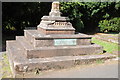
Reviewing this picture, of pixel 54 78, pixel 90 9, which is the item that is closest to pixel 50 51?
pixel 54 78

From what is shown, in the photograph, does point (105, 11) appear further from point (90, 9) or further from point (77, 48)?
point (77, 48)

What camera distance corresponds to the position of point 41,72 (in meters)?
4.79

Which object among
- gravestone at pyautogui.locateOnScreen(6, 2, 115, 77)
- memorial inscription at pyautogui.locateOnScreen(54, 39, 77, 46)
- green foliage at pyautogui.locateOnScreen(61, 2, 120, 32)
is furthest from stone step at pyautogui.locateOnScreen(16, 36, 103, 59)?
green foliage at pyautogui.locateOnScreen(61, 2, 120, 32)

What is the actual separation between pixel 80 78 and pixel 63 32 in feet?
8.06

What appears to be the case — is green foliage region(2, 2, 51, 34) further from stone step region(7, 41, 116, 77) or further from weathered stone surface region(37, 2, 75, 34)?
stone step region(7, 41, 116, 77)

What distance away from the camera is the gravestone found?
475 cm

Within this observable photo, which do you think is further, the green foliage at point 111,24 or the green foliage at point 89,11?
the green foliage at point 111,24

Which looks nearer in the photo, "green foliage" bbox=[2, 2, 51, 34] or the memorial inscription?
the memorial inscription

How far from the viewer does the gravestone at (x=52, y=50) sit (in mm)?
4754

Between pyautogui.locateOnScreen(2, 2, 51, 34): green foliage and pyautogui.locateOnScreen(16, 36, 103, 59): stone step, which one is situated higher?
pyautogui.locateOnScreen(2, 2, 51, 34): green foliage

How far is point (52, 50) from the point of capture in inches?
213

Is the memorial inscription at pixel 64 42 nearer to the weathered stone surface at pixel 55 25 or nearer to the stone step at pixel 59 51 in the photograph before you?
the stone step at pixel 59 51

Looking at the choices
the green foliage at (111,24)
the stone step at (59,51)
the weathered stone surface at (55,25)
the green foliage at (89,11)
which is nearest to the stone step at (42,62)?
the stone step at (59,51)

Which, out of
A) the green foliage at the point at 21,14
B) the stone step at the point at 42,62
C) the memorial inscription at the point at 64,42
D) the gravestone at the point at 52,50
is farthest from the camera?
the green foliage at the point at 21,14
